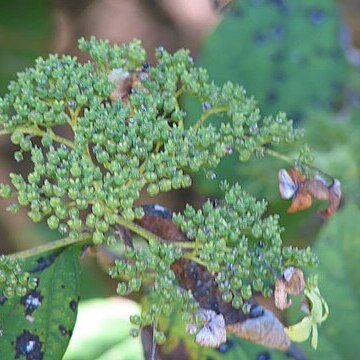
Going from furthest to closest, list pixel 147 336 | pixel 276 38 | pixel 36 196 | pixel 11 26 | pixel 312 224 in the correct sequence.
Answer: pixel 11 26 → pixel 276 38 → pixel 312 224 → pixel 147 336 → pixel 36 196

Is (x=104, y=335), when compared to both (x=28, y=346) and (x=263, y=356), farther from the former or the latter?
(x=28, y=346)

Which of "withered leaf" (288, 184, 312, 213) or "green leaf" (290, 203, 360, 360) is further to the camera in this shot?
"green leaf" (290, 203, 360, 360)

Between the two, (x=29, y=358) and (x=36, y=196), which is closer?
(x=36, y=196)

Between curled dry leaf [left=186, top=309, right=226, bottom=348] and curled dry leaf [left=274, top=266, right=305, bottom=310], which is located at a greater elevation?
curled dry leaf [left=274, top=266, right=305, bottom=310]

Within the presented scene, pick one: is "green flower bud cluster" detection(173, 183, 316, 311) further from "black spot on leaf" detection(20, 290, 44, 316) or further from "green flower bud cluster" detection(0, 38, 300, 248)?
"black spot on leaf" detection(20, 290, 44, 316)

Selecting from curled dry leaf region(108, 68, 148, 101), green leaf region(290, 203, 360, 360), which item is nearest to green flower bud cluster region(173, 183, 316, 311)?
curled dry leaf region(108, 68, 148, 101)

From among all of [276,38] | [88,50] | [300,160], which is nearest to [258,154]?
[300,160]

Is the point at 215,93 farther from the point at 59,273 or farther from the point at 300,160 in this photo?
the point at 59,273
